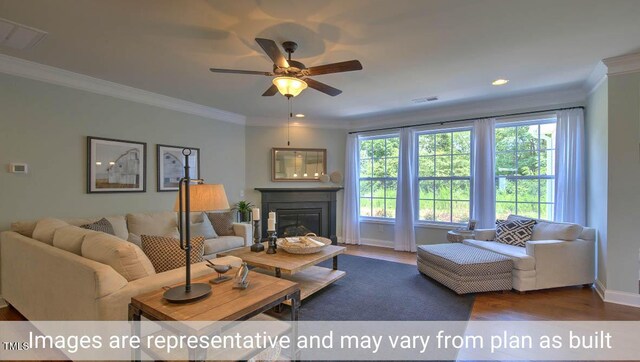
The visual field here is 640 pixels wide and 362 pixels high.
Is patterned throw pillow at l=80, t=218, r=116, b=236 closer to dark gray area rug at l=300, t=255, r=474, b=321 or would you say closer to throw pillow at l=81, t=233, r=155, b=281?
throw pillow at l=81, t=233, r=155, b=281

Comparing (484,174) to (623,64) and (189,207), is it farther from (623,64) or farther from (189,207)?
(189,207)

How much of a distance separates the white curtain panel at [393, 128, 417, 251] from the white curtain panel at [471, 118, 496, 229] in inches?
39.4

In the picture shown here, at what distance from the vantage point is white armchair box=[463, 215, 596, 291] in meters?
3.30

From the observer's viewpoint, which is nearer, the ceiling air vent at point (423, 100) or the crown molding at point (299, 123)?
the ceiling air vent at point (423, 100)

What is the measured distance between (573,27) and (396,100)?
2.33m

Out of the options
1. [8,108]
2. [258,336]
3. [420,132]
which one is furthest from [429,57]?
[8,108]

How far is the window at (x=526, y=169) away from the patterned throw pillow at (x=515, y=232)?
2.23 ft

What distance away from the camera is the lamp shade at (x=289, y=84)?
253cm

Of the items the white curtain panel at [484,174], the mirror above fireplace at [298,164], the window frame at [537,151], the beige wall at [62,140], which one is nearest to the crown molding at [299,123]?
the mirror above fireplace at [298,164]

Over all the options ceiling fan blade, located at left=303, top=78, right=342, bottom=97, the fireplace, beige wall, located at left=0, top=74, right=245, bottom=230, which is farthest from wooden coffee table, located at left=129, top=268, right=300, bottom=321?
the fireplace

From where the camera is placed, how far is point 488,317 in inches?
109

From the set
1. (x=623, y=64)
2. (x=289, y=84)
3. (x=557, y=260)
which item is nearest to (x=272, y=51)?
(x=289, y=84)

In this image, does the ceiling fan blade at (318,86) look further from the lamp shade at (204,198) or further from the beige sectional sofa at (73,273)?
the beige sectional sofa at (73,273)

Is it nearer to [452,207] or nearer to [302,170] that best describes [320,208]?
[302,170]
